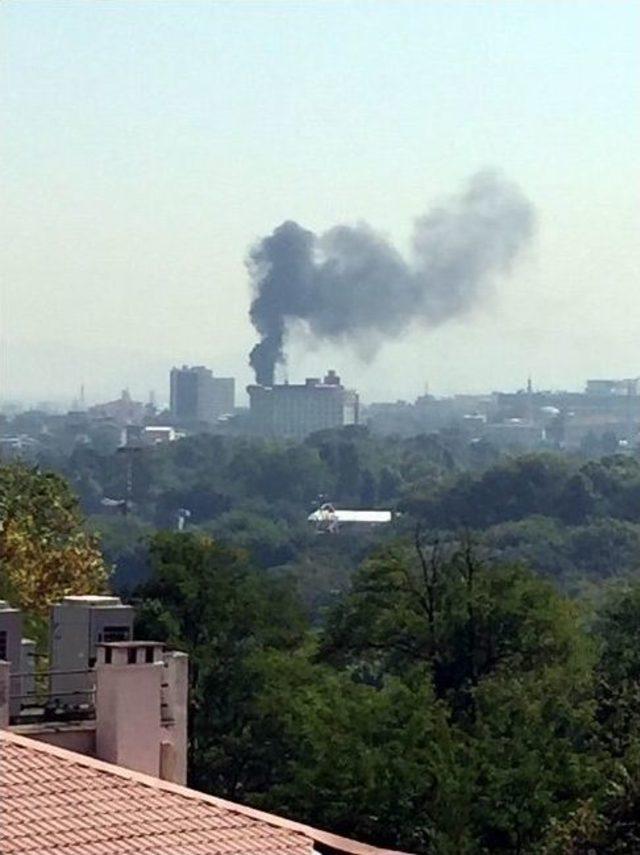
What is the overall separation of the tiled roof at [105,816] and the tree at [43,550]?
55.6 feet

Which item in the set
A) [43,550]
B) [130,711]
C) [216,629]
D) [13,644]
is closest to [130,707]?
[130,711]

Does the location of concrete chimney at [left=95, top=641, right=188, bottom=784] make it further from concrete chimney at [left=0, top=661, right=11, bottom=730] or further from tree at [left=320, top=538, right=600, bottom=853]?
tree at [left=320, top=538, right=600, bottom=853]

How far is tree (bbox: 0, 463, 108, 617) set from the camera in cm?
2962

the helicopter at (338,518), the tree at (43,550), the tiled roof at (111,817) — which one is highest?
the tiled roof at (111,817)

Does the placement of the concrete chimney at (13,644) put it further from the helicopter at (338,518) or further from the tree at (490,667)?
the helicopter at (338,518)

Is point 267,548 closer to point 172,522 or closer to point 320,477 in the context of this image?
point 172,522

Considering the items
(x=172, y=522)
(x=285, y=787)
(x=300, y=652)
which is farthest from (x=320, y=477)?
(x=285, y=787)

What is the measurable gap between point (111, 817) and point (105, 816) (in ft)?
0.08

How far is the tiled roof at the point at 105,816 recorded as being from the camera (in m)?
10.1

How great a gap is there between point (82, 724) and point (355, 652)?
19081mm

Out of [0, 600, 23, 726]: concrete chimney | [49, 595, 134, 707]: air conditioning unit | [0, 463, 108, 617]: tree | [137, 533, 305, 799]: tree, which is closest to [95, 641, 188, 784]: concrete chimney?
[0, 600, 23, 726]: concrete chimney

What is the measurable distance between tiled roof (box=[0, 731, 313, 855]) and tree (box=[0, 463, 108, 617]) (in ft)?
55.6

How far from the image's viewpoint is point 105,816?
34.4ft

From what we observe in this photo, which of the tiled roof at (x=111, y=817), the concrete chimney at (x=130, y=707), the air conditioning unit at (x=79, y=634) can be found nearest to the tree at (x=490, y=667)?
the air conditioning unit at (x=79, y=634)
